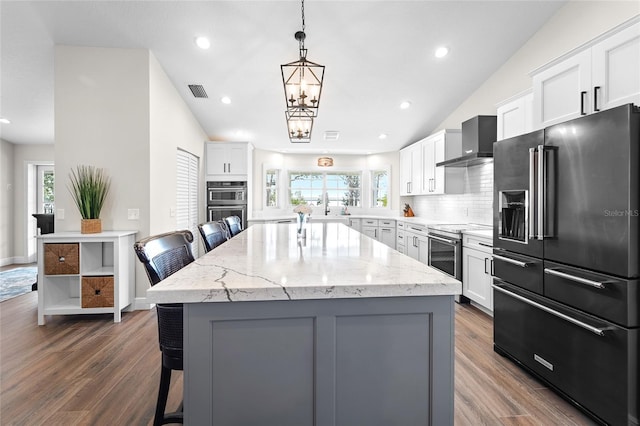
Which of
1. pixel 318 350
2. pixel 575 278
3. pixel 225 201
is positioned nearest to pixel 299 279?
pixel 318 350

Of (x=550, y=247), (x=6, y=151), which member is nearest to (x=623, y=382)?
(x=550, y=247)

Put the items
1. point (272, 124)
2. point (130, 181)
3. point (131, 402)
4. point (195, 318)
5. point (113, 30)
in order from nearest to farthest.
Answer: point (195, 318) → point (131, 402) → point (113, 30) → point (130, 181) → point (272, 124)

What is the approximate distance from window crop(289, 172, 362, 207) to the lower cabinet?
14.5ft

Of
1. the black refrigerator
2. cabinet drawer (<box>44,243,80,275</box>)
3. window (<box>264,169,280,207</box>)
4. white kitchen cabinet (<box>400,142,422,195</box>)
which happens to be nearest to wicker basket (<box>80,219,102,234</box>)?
cabinet drawer (<box>44,243,80,275</box>)

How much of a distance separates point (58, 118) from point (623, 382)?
515 centimetres

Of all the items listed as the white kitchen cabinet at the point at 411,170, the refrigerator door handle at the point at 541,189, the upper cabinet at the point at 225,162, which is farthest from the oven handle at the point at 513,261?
the upper cabinet at the point at 225,162

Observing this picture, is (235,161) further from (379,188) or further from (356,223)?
(379,188)

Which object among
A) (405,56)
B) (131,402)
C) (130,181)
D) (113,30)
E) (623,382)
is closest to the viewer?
(623,382)

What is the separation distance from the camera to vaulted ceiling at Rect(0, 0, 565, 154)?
3.28 meters

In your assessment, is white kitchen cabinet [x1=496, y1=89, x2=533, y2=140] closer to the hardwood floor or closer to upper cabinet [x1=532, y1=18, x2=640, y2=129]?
upper cabinet [x1=532, y1=18, x2=640, y2=129]

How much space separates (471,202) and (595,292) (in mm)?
3162

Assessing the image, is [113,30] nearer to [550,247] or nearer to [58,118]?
[58,118]

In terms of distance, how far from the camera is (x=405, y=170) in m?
6.57

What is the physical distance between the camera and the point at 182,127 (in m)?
4.92
